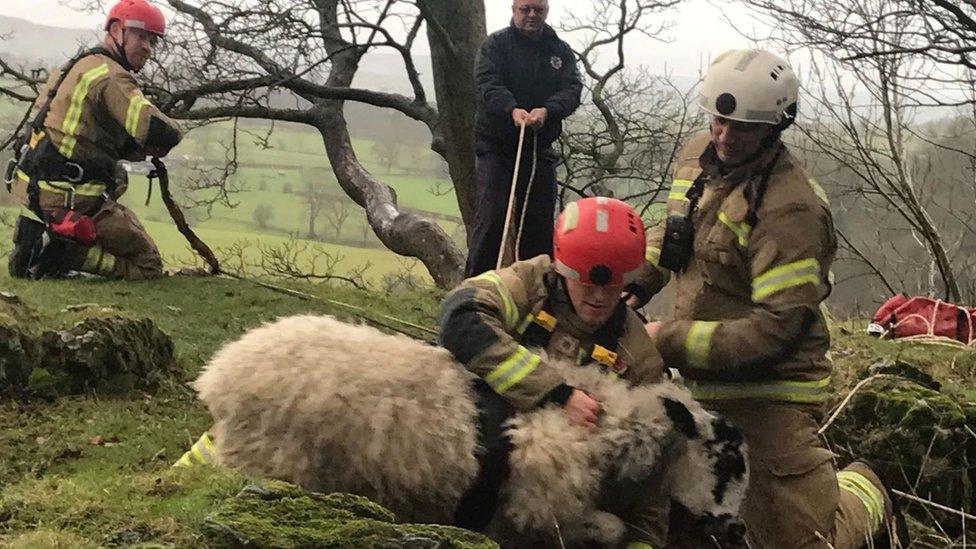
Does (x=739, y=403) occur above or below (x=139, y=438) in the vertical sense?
above

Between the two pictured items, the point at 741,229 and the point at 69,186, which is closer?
the point at 741,229

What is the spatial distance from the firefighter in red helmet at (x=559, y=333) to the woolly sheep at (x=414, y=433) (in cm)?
6

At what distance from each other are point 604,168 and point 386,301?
302 cm

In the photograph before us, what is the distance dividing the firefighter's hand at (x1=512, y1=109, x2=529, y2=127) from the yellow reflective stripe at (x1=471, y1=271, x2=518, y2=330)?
121 inches

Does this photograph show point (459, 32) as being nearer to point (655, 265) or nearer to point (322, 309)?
point (322, 309)

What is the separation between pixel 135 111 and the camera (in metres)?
7.17

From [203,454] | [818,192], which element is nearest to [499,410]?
[203,454]

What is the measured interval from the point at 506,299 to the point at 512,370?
33 centimetres

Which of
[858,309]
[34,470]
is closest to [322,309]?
[34,470]

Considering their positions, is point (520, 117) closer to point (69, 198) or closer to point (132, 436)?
point (132, 436)

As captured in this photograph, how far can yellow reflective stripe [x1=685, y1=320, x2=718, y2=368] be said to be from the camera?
3.85m

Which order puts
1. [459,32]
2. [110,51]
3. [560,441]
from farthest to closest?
[459,32]
[110,51]
[560,441]

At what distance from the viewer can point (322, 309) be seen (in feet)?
24.5

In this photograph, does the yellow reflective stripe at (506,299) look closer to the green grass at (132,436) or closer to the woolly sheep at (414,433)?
the woolly sheep at (414,433)
